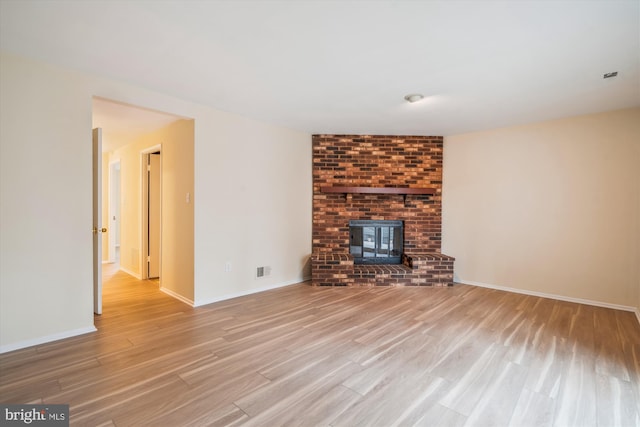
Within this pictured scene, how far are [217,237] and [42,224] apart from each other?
151 centimetres

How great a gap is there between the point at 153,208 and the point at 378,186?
3.55 meters

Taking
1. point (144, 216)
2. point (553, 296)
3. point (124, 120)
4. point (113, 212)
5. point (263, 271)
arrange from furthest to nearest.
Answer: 1. point (113, 212)
2. point (144, 216)
3. point (263, 271)
4. point (553, 296)
5. point (124, 120)

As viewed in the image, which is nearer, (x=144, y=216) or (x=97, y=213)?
(x=97, y=213)

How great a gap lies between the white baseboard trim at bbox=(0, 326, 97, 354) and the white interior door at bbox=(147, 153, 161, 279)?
6.62 ft

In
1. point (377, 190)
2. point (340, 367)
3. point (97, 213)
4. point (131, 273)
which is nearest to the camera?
point (340, 367)

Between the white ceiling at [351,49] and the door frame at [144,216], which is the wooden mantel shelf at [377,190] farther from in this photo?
the door frame at [144,216]

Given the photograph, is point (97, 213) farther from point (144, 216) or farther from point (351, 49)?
point (351, 49)

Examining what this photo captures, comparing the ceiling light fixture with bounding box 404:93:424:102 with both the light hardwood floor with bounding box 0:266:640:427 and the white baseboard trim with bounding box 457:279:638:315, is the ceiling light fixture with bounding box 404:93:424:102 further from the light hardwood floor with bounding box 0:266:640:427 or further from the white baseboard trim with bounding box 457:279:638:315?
the white baseboard trim with bounding box 457:279:638:315

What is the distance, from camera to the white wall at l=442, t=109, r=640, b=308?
3.22 m

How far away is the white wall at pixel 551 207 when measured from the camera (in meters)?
3.22

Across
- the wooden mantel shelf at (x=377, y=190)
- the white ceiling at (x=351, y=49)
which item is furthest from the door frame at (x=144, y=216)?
the wooden mantel shelf at (x=377, y=190)

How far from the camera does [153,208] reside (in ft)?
14.4

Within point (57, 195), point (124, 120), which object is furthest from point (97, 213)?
point (124, 120)

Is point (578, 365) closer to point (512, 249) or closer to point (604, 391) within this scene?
point (604, 391)
